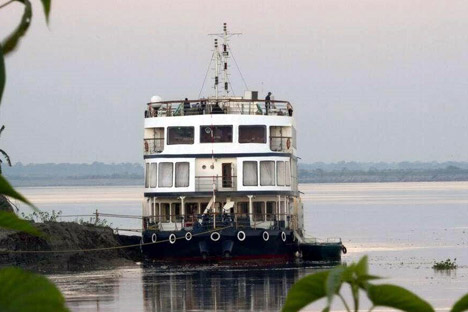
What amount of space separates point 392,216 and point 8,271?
104 meters

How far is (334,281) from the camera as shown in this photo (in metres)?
2.10

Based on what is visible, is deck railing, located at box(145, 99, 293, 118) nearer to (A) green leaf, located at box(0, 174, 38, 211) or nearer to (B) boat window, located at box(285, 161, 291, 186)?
(B) boat window, located at box(285, 161, 291, 186)

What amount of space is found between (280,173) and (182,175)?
286 centimetres

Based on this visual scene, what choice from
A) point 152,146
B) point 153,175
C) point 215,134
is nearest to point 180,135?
point 215,134

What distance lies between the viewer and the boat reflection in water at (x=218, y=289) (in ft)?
96.4

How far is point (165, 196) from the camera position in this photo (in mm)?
39281

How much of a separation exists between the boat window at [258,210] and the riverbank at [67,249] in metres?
4.32

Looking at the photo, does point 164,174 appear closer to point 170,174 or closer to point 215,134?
point 170,174

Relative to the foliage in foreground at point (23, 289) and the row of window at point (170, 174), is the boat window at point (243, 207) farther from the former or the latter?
the foliage in foreground at point (23, 289)

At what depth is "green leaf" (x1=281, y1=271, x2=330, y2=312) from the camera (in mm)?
2236

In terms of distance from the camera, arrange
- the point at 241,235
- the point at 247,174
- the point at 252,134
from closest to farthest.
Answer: the point at 241,235 < the point at 247,174 < the point at 252,134

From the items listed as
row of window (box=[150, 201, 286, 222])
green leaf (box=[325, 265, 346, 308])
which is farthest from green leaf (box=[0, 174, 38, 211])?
row of window (box=[150, 201, 286, 222])

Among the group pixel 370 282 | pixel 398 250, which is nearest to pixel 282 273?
pixel 398 250

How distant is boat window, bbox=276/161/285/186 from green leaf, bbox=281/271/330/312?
36.3m
